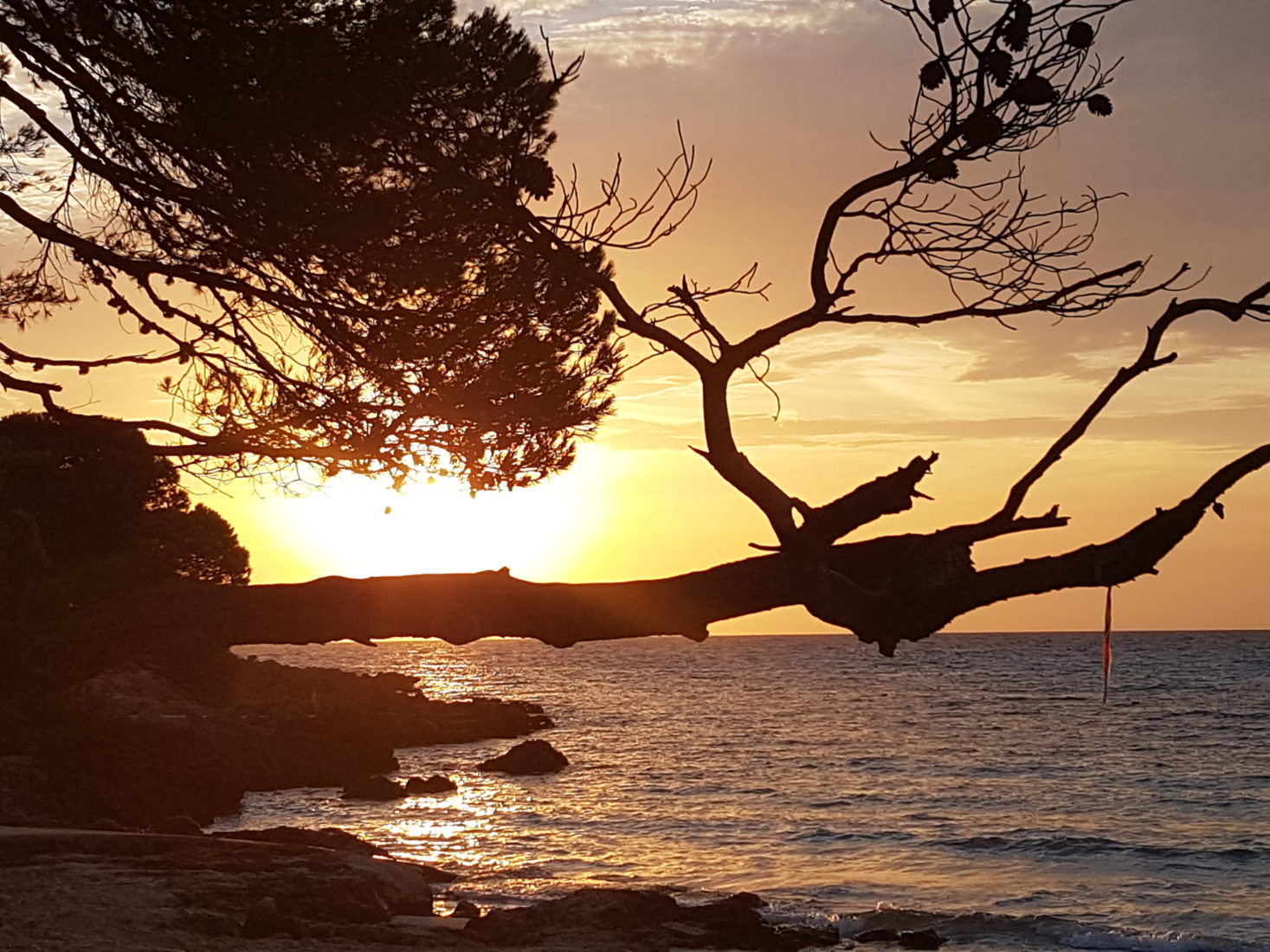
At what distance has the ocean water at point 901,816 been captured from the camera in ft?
73.3

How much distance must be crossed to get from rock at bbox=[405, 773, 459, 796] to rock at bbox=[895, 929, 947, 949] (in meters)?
20.0

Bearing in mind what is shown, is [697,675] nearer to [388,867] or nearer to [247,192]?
[388,867]

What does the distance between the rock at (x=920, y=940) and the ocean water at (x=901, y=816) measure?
803 millimetres

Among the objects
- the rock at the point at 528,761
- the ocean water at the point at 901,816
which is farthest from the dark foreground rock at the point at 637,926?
the rock at the point at 528,761

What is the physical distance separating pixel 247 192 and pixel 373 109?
3.40 ft

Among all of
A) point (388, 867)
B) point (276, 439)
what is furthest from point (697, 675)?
point (276, 439)

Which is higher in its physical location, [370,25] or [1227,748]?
[370,25]

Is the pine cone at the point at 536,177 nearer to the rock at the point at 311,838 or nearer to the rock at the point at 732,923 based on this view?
the rock at the point at 732,923

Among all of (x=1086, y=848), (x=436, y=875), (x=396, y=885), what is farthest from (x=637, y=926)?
(x=1086, y=848)

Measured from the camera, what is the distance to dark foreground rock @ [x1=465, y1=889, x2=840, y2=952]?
14992 millimetres

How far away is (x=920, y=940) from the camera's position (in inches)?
740

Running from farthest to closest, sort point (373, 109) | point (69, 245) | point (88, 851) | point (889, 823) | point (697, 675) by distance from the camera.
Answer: point (697, 675) → point (889, 823) → point (88, 851) → point (69, 245) → point (373, 109)

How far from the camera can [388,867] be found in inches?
669

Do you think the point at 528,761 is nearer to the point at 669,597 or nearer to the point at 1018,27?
the point at 669,597
